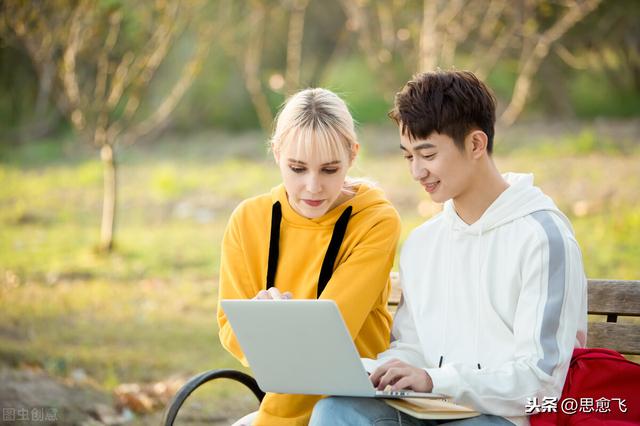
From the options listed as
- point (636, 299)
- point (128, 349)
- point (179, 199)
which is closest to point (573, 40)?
point (179, 199)

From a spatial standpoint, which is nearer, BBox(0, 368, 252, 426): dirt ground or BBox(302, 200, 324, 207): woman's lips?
BBox(302, 200, 324, 207): woman's lips

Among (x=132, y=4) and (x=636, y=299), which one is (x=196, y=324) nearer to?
(x=132, y=4)

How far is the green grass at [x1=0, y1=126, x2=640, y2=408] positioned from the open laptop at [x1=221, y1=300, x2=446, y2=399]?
2.97 metres

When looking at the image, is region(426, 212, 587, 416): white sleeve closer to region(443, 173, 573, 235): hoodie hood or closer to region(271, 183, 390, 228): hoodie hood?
region(443, 173, 573, 235): hoodie hood

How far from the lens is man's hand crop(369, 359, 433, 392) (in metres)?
2.64

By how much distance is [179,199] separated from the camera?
9.48m

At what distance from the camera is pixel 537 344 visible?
2.62m

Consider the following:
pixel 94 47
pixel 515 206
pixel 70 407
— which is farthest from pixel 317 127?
pixel 94 47

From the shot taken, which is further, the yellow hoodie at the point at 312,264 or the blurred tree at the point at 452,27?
the blurred tree at the point at 452,27

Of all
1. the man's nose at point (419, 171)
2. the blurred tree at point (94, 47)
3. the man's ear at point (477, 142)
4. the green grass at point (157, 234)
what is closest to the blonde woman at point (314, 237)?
the man's nose at point (419, 171)

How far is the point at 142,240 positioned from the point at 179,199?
1.11m

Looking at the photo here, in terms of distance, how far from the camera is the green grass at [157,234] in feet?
20.7

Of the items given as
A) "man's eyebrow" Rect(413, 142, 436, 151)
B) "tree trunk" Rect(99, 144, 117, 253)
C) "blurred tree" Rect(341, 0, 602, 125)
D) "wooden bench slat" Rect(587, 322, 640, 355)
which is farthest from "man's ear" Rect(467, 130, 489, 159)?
"tree trunk" Rect(99, 144, 117, 253)

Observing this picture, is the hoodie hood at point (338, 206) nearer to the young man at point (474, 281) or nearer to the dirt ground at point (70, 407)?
the young man at point (474, 281)
